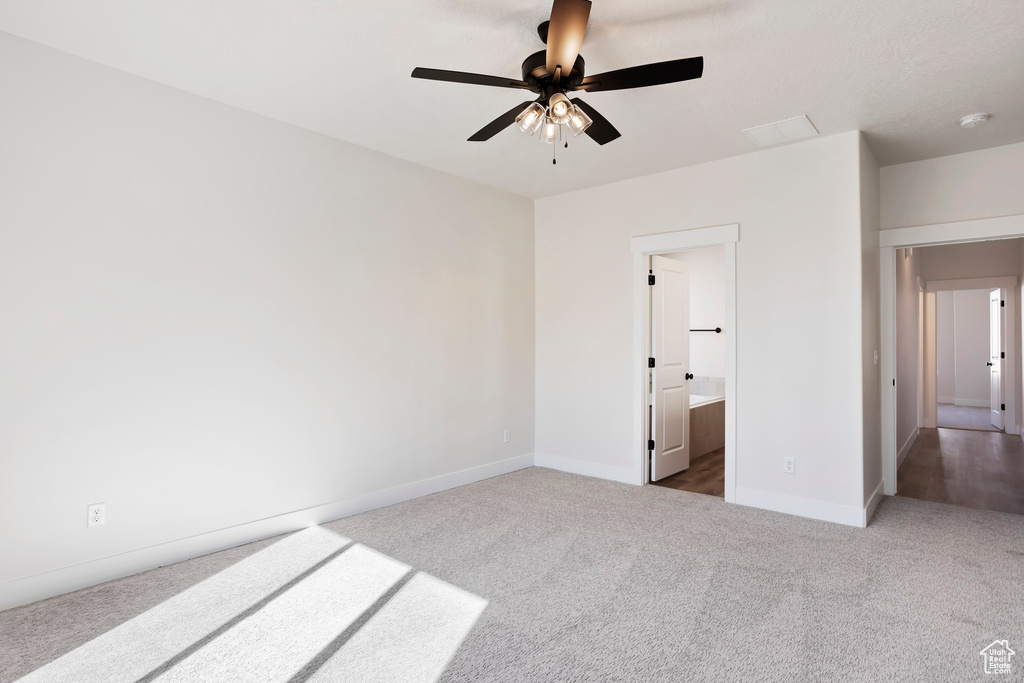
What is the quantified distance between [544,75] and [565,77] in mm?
100

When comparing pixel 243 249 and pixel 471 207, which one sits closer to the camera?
pixel 243 249

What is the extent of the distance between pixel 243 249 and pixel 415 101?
4.50 ft

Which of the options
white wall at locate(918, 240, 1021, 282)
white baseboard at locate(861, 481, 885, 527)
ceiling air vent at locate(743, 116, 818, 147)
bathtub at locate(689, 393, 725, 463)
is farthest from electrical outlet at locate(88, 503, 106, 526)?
white wall at locate(918, 240, 1021, 282)

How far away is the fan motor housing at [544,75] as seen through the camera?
227 cm

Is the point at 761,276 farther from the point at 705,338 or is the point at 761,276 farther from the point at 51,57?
the point at 51,57

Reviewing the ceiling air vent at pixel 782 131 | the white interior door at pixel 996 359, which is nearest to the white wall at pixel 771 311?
the ceiling air vent at pixel 782 131

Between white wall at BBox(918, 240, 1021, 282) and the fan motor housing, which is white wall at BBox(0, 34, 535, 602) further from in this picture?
white wall at BBox(918, 240, 1021, 282)

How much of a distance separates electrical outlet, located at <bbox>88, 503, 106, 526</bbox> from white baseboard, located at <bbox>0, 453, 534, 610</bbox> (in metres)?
0.19

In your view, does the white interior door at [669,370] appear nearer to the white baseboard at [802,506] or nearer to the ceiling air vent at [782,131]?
the white baseboard at [802,506]

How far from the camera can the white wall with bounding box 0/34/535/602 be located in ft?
8.25

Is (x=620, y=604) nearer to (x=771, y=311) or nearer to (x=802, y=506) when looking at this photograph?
(x=802, y=506)

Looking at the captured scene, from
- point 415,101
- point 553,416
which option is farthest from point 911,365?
point 415,101

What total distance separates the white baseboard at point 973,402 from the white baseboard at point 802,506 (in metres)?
8.50

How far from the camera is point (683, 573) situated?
9.16 feet
